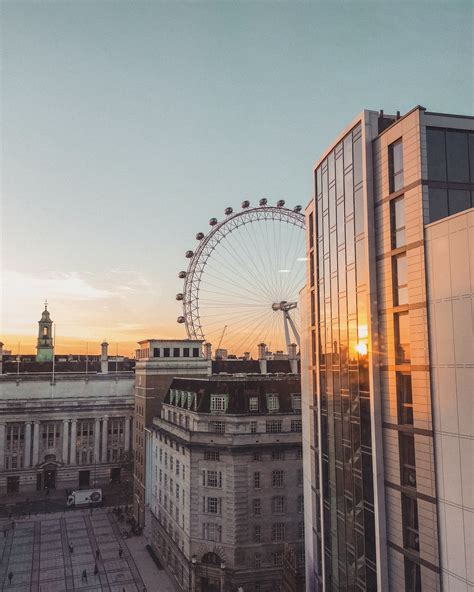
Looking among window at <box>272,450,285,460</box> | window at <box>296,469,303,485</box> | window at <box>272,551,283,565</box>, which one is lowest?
window at <box>272,551,283,565</box>

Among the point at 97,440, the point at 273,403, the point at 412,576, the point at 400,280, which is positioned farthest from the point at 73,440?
the point at 400,280

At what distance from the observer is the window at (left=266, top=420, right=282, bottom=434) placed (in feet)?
199

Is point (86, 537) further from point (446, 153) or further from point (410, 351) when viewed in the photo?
point (446, 153)

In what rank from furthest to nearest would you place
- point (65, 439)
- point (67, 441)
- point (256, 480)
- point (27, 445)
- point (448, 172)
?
point (67, 441) < point (65, 439) < point (27, 445) < point (256, 480) < point (448, 172)

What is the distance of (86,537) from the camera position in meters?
80.9

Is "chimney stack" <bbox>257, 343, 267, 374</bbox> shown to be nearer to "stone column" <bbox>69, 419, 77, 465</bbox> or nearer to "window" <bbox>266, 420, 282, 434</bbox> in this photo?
"window" <bbox>266, 420, 282, 434</bbox>

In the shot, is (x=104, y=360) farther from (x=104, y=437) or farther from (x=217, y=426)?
(x=217, y=426)

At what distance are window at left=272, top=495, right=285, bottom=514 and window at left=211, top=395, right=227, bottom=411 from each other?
11.4 m

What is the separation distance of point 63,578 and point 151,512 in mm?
14550

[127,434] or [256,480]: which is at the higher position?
[256,480]

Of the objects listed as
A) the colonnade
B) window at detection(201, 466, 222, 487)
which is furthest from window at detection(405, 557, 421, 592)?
the colonnade

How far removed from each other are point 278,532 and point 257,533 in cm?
231

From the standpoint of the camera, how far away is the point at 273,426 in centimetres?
6094

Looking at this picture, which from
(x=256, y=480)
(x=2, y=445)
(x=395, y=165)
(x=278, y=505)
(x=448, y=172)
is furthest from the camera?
(x=2, y=445)
